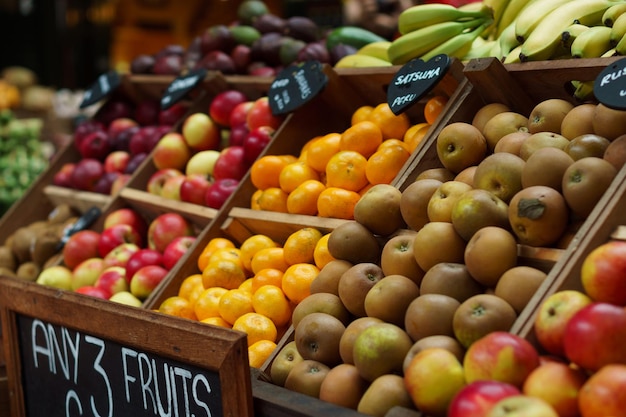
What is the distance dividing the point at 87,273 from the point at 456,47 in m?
1.69

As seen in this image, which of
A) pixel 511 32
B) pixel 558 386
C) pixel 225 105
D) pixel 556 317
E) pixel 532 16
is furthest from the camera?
pixel 225 105

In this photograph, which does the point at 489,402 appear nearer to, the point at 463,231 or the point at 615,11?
the point at 463,231

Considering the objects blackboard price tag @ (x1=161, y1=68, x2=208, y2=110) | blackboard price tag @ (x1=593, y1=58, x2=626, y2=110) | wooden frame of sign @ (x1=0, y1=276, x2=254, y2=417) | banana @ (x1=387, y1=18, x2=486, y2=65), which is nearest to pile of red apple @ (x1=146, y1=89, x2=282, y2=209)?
blackboard price tag @ (x1=161, y1=68, x2=208, y2=110)

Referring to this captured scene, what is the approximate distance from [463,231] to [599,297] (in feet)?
1.18

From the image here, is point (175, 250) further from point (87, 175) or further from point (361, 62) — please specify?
point (87, 175)

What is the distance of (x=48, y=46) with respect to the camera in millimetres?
9109

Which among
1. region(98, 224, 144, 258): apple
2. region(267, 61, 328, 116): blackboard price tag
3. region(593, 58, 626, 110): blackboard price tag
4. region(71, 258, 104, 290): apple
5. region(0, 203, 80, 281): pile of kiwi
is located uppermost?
region(593, 58, 626, 110): blackboard price tag

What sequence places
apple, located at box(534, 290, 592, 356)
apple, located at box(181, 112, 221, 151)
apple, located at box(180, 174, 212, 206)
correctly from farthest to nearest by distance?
apple, located at box(181, 112, 221, 151) → apple, located at box(180, 174, 212, 206) → apple, located at box(534, 290, 592, 356)

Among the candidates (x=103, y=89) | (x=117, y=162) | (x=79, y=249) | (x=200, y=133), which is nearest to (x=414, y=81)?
(x=200, y=133)

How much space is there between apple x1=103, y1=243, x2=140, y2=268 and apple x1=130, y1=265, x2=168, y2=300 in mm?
252

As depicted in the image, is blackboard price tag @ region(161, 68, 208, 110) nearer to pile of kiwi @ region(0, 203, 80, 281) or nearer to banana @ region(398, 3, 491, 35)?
pile of kiwi @ region(0, 203, 80, 281)

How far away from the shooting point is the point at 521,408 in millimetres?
1115

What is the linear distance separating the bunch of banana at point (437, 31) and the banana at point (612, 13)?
63 centimetres

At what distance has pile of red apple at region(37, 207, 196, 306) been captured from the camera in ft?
8.77
